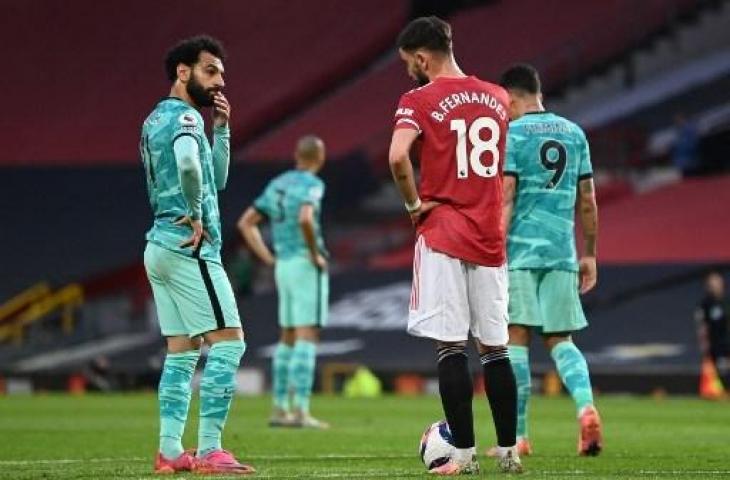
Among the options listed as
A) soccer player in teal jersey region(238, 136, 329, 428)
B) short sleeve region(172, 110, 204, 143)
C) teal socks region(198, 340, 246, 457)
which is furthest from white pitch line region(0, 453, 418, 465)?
soccer player in teal jersey region(238, 136, 329, 428)

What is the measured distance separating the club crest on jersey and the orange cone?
14771 mm

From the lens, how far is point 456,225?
7.99 m

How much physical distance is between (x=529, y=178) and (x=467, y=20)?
21.8 m

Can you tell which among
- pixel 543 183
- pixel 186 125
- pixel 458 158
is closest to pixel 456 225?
pixel 458 158

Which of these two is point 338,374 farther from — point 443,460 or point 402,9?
point 443,460

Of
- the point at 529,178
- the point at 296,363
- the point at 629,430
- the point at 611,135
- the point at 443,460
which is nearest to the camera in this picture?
the point at 443,460

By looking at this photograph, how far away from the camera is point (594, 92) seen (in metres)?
30.7

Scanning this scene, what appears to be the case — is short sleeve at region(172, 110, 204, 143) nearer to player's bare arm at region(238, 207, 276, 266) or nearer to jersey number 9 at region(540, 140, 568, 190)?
jersey number 9 at region(540, 140, 568, 190)

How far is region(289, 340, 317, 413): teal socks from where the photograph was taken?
47.2 ft

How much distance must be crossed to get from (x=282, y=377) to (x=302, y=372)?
284 mm

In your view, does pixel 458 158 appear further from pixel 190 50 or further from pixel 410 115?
pixel 190 50

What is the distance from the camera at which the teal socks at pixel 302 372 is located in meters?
14.4

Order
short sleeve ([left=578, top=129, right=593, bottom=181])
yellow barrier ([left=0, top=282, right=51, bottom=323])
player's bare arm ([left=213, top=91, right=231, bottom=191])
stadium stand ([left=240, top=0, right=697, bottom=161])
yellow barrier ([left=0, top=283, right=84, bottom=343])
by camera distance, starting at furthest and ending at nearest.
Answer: stadium stand ([left=240, top=0, right=697, bottom=161]) → yellow barrier ([left=0, top=282, right=51, bottom=323]) → yellow barrier ([left=0, top=283, right=84, bottom=343]) → short sleeve ([left=578, top=129, right=593, bottom=181]) → player's bare arm ([left=213, top=91, right=231, bottom=191])

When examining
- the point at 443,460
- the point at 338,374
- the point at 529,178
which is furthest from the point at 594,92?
the point at 443,460
